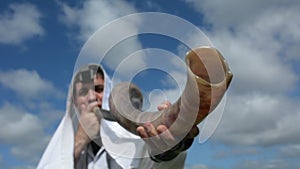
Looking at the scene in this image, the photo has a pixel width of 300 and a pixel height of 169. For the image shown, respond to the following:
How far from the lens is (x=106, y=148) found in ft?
9.59

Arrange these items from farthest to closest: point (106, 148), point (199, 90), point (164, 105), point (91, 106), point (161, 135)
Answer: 1. point (106, 148)
2. point (91, 106)
3. point (164, 105)
4. point (161, 135)
5. point (199, 90)

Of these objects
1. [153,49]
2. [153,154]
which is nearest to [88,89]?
[153,154]

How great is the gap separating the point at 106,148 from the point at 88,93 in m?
0.39

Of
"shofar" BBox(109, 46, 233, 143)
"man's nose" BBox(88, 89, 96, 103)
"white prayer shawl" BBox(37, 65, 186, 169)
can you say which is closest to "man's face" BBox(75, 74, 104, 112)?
"man's nose" BBox(88, 89, 96, 103)

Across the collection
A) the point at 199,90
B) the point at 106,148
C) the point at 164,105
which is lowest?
the point at 199,90

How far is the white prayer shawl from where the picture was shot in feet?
8.68

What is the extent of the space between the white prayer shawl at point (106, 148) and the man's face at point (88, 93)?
0.10m

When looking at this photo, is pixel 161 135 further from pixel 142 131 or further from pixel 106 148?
pixel 106 148

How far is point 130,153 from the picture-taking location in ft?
8.92

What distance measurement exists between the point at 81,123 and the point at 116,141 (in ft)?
0.83

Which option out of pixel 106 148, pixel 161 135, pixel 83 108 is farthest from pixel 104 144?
pixel 161 135

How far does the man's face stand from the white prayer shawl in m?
0.10

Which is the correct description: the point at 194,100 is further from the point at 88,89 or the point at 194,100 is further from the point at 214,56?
the point at 88,89

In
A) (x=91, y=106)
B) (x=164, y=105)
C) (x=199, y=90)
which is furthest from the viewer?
(x=91, y=106)
